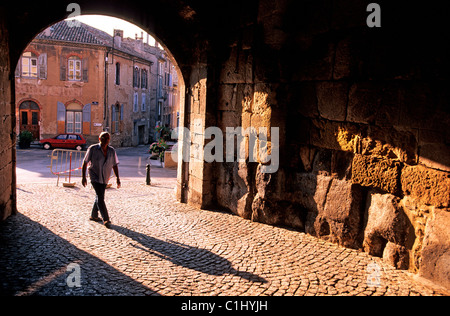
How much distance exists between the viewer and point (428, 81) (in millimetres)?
4387

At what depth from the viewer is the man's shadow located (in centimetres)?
462

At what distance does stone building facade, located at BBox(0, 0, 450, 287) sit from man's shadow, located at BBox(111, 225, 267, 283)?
1.66 m

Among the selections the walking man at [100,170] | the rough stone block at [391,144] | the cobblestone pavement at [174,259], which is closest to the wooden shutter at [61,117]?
the cobblestone pavement at [174,259]

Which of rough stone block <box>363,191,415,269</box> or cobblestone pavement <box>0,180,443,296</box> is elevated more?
rough stone block <box>363,191,415,269</box>

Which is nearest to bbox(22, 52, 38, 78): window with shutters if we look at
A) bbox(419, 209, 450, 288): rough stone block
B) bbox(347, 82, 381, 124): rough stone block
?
bbox(347, 82, 381, 124): rough stone block

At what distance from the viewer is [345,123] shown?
542cm

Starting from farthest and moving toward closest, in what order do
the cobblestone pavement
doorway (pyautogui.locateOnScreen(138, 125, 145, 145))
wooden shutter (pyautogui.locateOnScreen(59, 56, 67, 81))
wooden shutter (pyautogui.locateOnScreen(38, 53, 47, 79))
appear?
doorway (pyautogui.locateOnScreen(138, 125, 145, 145))
wooden shutter (pyautogui.locateOnScreen(59, 56, 67, 81))
wooden shutter (pyautogui.locateOnScreen(38, 53, 47, 79))
the cobblestone pavement

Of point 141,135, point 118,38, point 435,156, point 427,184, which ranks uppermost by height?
point 118,38

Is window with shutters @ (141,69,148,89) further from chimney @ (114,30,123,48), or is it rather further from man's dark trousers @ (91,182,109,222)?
man's dark trousers @ (91,182,109,222)

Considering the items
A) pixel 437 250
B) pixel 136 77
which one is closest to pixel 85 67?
pixel 136 77

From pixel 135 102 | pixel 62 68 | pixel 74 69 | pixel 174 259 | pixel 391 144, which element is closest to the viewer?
pixel 391 144

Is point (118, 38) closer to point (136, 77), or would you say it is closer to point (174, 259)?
point (136, 77)

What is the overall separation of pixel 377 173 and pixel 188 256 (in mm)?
2560
